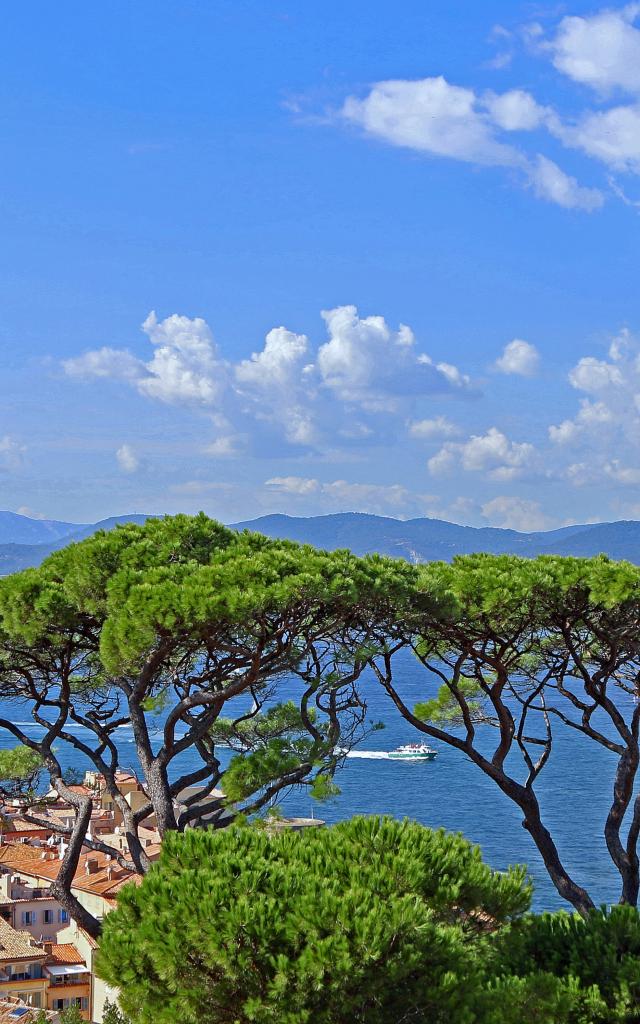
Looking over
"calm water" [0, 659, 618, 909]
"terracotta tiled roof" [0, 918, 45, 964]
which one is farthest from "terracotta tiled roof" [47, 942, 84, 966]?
"calm water" [0, 659, 618, 909]

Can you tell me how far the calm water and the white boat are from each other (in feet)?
2.64

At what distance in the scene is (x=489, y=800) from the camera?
154 feet

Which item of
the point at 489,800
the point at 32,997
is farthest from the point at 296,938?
the point at 489,800

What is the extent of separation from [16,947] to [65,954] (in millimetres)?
2069

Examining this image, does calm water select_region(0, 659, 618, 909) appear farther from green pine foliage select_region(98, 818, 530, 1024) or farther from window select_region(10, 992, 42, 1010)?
green pine foliage select_region(98, 818, 530, 1024)

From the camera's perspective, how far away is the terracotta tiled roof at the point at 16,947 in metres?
21.5

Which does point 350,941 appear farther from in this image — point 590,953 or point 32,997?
point 32,997

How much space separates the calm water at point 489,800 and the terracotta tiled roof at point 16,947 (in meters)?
9.38

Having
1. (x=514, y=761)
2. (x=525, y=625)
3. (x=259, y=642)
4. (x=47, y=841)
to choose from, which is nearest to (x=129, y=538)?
(x=259, y=642)

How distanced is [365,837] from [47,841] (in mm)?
33624

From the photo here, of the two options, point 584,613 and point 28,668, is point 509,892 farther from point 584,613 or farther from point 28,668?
point 28,668

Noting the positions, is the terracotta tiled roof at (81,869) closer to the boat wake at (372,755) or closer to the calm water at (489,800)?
the calm water at (489,800)

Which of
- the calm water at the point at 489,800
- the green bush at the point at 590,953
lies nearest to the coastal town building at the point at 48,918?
the green bush at the point at 590,953

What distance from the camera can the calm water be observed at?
34.2 m
